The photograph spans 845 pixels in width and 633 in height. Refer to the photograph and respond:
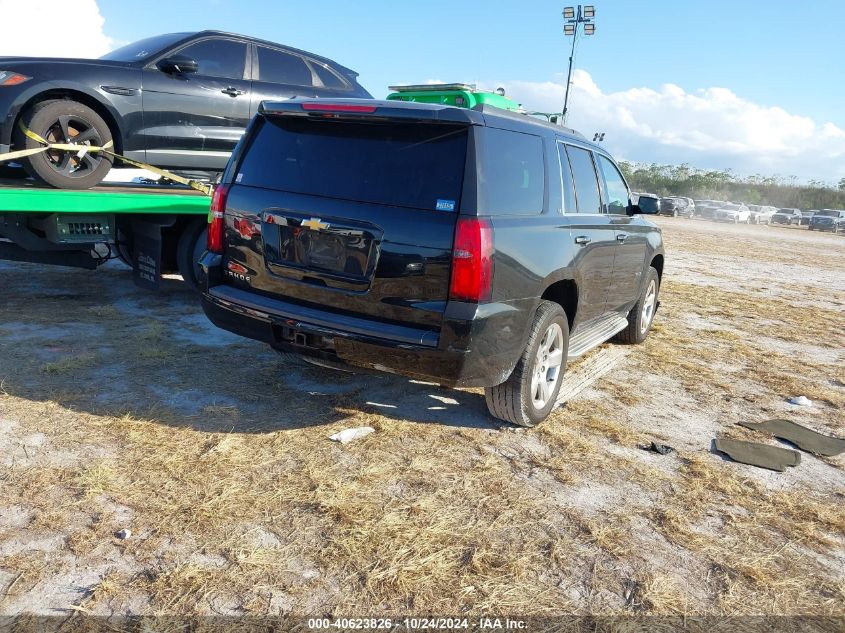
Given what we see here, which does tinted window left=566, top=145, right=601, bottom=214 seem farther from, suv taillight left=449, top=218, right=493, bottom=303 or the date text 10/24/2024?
the date text 10/24/2024

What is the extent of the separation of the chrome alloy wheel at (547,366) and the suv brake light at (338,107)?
5.53ft

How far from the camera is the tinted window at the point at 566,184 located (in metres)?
4.45

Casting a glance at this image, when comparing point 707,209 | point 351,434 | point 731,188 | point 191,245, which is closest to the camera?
point 351,434

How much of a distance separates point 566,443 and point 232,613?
7.67 ft

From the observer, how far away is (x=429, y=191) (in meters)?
3.47

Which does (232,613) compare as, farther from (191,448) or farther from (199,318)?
(199,318)

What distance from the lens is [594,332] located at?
5246 mm

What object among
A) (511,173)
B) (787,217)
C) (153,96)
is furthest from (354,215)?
(787,217)

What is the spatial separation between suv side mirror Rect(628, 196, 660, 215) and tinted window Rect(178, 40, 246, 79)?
4.25m

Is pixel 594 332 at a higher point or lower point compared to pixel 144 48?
lower

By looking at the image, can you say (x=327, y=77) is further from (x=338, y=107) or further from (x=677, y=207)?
(x=677, y=207)

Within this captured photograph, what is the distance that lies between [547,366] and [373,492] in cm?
156

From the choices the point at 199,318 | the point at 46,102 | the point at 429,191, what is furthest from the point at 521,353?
the point at 46,102

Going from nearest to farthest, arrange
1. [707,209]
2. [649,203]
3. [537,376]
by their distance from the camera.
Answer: [537,376]
[649,203]
[707,209]
